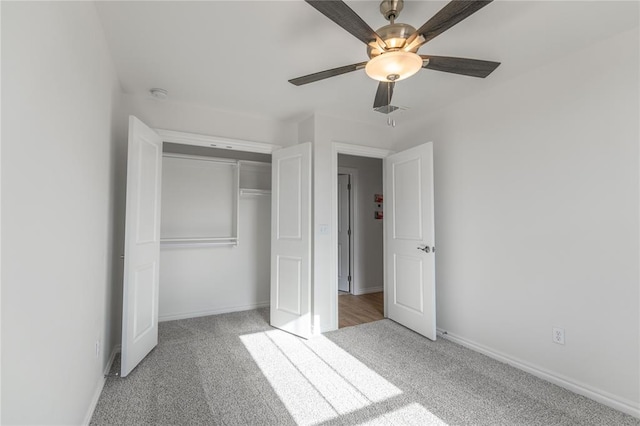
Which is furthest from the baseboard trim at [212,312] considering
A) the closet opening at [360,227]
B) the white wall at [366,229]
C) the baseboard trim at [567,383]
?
the baseboard trim at [567,383]

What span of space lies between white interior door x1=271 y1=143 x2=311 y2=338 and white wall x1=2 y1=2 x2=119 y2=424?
174 cm

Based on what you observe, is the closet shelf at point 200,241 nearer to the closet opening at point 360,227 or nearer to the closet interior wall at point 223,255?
the closet interior wall at point 223,255

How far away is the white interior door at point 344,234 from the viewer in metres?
5.24

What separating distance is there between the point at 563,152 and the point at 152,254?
3.53 m

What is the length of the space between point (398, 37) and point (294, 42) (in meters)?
0.83

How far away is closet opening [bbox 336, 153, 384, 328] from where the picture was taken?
5.15 meters

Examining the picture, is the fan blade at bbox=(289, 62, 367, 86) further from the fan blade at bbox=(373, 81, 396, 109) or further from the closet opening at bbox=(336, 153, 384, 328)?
the closet opening at bbox=(336, 153, 384, 328)

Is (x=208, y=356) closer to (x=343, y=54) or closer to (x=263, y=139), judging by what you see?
(x=263, y=139)

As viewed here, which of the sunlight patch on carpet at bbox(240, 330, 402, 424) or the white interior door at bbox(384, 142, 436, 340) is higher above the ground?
the white interior door at bbox(384, 142, 436, 340)

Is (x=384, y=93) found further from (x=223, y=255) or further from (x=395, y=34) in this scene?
(x=223, y=255)

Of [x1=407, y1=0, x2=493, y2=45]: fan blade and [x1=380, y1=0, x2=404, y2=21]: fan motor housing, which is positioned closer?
[x1=407, y1=0, x2=493, y2=45]: fan blade

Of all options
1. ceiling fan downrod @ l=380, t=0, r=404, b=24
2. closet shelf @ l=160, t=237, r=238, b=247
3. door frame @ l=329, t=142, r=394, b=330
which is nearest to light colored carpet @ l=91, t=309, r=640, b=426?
door frame @ l=329, t=142, r=394, b=330

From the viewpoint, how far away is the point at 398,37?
1.54 meters

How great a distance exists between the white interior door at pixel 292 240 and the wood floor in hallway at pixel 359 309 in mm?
635
